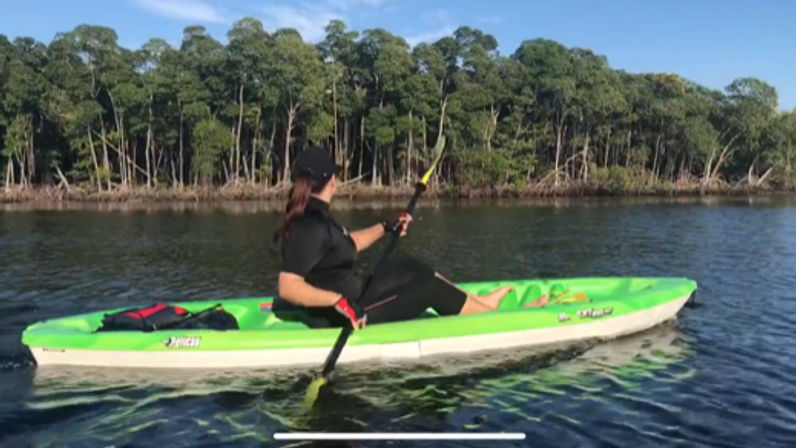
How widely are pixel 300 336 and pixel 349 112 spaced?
138 ft

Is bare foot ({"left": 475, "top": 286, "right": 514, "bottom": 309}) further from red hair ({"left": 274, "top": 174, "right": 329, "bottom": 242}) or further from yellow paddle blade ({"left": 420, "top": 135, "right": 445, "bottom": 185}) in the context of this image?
red hair ({"left": 274, "top": 174, "right": 329, "bottom": 242})

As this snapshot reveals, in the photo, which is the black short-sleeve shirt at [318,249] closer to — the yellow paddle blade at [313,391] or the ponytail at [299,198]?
the ponytail at [299,198]

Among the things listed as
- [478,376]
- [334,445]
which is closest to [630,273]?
[478,376]

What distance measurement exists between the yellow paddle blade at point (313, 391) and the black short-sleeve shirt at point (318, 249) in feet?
2.92

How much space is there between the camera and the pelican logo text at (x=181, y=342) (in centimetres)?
675

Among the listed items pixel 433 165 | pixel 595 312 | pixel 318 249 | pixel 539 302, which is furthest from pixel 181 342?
pixel 595 312

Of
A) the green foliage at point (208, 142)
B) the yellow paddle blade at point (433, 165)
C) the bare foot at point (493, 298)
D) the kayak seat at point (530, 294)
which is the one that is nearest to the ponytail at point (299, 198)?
the yellow paddle blade at point (433, 165)

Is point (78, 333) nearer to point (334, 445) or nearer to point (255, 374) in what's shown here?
point (255, 374)

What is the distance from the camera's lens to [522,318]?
24.7 feet

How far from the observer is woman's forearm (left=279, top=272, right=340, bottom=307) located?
603 centimetres

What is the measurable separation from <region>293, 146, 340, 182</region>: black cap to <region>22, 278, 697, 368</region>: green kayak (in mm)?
1698

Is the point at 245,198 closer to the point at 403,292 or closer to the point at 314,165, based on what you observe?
the point at 403,292

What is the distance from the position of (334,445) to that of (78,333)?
3.19m

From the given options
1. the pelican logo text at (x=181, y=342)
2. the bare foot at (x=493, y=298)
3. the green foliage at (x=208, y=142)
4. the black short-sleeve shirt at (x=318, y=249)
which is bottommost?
the pelican logo text at (x=181, y=342)
